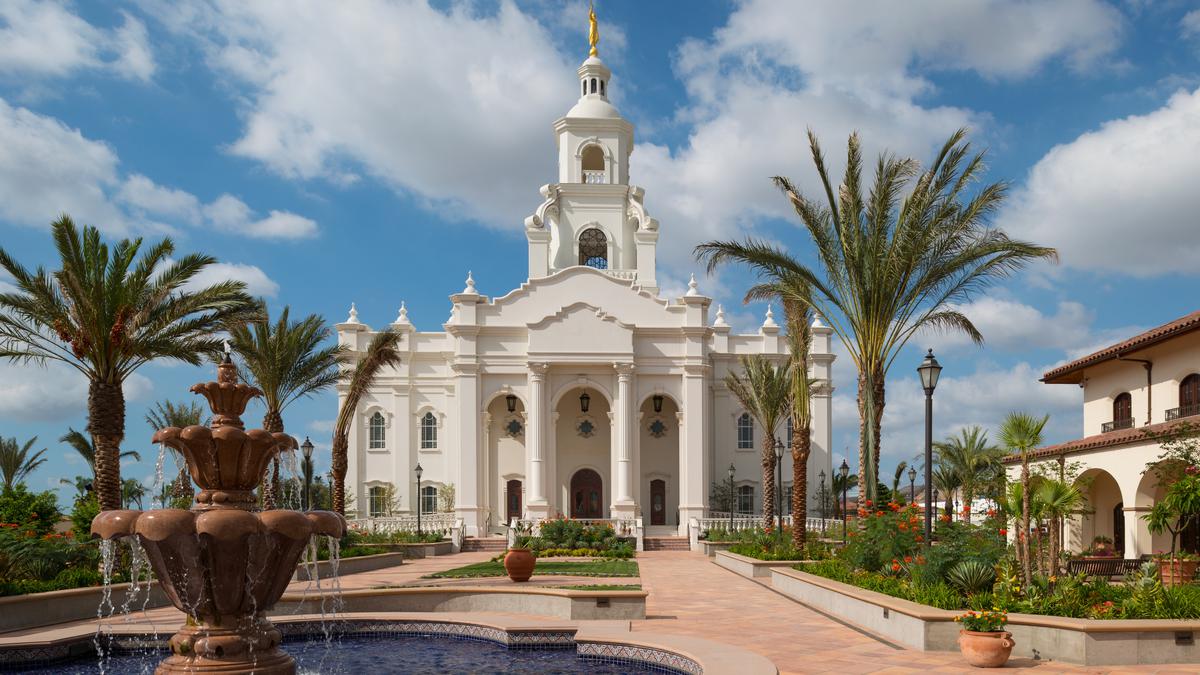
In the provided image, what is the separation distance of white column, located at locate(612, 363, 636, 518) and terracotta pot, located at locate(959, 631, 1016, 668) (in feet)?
105

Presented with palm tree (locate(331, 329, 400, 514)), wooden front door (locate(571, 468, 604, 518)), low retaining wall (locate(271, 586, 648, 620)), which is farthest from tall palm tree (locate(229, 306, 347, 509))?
wooden front door (locate(571, 468, 604, 518))

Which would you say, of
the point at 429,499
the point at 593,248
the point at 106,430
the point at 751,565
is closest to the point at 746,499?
the point at 593,248

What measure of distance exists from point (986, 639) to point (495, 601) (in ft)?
28.4

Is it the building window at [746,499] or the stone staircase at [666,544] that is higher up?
the building window at [746,499]

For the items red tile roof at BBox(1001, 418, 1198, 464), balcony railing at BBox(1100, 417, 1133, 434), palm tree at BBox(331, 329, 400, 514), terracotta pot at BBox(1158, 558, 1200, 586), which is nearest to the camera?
terracotta pot at BBox(1158, 558, 1200, 586)

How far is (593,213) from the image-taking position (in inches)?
1965

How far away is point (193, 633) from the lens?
9141mm

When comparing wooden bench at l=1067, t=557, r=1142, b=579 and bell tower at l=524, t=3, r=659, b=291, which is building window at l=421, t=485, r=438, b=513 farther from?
wooden bench at l=1067, t=557, r=1142, b=579

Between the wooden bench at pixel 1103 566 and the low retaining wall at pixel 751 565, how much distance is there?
5856mm

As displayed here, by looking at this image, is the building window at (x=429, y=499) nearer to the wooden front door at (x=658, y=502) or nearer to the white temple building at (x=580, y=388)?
the white temple building at (x=580, y=388)

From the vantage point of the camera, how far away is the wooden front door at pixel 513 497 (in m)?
46.2

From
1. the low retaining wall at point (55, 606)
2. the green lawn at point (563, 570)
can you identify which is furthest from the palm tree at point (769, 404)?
the low retaining wall at point (55, 606)

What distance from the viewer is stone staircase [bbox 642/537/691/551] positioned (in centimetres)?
3875

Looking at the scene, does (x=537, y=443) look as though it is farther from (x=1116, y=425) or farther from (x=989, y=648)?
(x=989, y=648)
